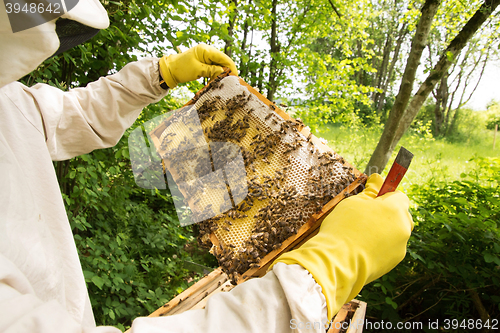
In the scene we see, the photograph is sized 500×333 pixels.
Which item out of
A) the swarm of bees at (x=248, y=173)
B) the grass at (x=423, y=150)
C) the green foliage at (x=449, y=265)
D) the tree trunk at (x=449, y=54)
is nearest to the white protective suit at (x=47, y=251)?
the swarm of bees at (x=248, y=173)

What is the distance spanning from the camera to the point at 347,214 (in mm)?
1437

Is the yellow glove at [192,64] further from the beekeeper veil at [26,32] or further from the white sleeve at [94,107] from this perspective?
the beekeeper veil at [26,32]

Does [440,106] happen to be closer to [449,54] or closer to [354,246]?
[449,54]

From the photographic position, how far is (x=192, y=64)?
230cm

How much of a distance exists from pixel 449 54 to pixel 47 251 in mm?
4388

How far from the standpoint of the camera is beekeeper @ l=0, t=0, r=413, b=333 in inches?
35.2

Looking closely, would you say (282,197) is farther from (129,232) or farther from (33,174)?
(129,232)

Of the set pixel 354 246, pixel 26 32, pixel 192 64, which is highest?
pixel 26 32

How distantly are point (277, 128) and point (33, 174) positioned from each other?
152cm

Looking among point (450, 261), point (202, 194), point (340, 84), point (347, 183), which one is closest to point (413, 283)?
point (450, 261)

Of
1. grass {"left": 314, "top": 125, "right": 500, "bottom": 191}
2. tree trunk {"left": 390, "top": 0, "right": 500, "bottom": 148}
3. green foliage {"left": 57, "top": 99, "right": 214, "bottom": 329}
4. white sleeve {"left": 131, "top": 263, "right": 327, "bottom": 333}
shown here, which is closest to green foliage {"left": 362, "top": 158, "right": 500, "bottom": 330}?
tree trunk {"left": 390, "top": 0, "right": 500, "bottom": 148}

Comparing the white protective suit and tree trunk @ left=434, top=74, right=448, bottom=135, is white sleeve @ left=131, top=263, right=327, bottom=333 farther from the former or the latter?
tree trunk @ left=434, top=74, right=448, bottom=135

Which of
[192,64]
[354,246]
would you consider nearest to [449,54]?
[192,64]

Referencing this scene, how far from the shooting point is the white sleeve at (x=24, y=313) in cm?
68
